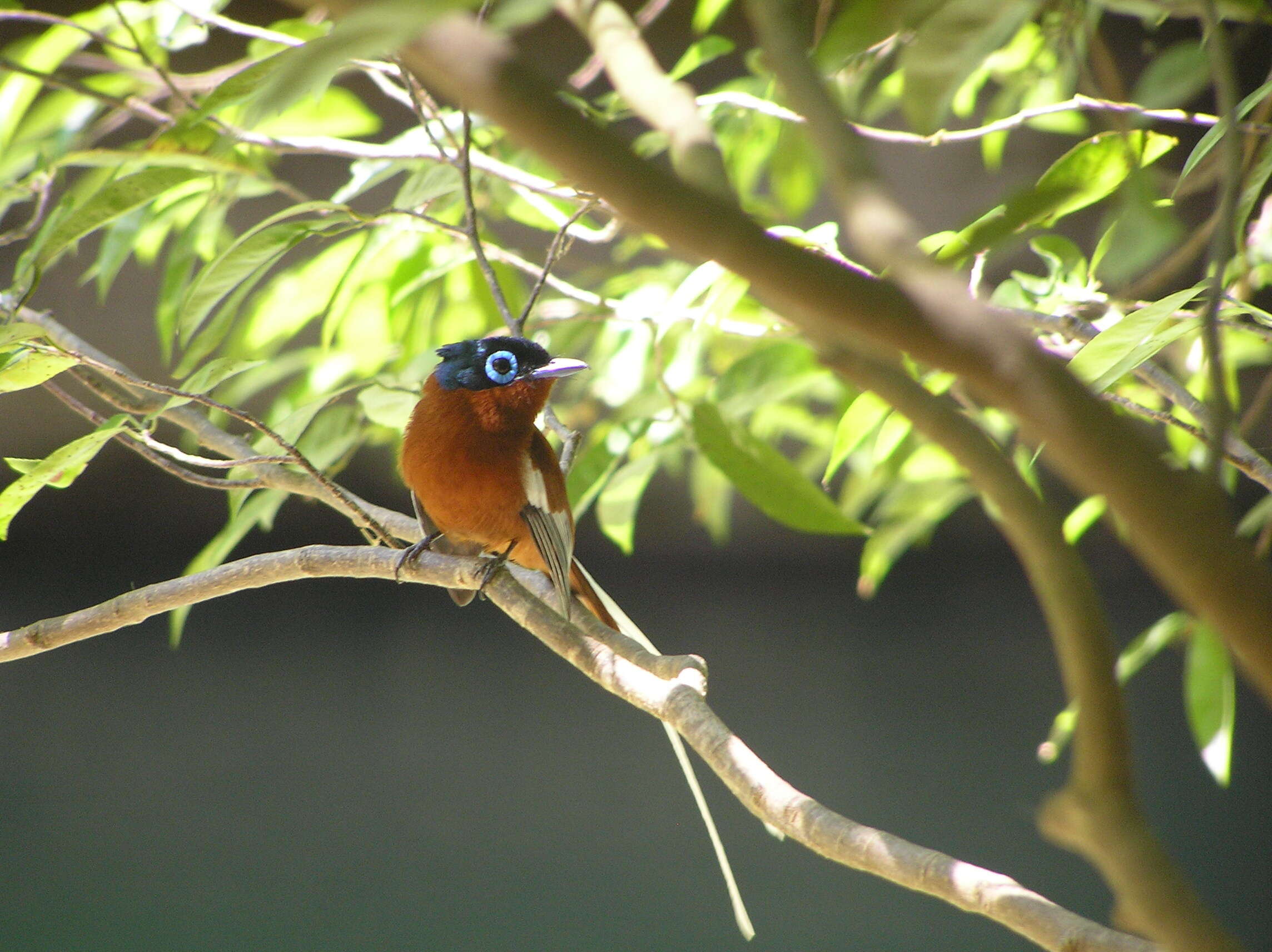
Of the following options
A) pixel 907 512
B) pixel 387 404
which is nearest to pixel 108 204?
pixel 387 404

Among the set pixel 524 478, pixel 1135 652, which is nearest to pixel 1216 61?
pixel 524 478

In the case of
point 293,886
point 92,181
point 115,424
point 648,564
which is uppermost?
point 92,181

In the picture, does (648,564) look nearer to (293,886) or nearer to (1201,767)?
(293,886)

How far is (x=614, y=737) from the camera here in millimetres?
2467

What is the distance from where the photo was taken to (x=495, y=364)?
138 centimetres

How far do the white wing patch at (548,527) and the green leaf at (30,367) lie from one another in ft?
1.83

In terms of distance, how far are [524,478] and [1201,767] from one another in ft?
5.84

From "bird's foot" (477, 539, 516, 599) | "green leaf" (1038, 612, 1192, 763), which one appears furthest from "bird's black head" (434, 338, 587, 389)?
"green leaf" (1038, 612, 1192, 763)

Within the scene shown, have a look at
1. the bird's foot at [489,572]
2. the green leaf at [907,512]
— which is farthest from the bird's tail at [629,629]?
the green leaf at [907,512]

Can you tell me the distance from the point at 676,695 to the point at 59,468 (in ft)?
1.62

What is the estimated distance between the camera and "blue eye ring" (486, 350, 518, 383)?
1.37 meters

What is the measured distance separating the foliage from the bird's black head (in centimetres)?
4

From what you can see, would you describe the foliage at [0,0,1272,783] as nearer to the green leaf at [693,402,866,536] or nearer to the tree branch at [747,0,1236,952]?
the green leaf at [693,402,866,536]

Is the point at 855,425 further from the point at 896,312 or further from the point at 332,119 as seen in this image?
the point at 332,119
